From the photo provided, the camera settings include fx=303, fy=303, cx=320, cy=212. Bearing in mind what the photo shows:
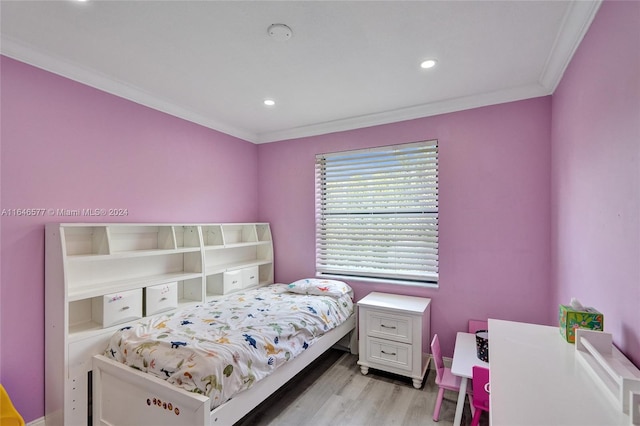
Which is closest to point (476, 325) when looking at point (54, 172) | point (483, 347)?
point (483, 347)

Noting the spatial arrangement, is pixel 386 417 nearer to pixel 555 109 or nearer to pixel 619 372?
pixel 619 372

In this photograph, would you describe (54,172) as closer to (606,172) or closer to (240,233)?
(240,233)

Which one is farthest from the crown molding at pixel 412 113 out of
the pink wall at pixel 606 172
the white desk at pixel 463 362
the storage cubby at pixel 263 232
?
the white desk at pixel 463 362

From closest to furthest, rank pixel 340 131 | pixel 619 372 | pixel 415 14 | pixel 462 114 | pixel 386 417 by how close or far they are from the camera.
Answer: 1. pixel 619 372
2. pixel 415 14
3. pixel 386 417
4. pixel 462 114
5. pixel 340 131

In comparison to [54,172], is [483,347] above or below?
below

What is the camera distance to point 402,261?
Answer: 3141 millimetres

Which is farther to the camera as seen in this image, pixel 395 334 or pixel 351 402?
pixel 395 334

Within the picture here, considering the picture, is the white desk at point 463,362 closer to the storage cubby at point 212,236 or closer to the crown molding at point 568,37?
the crown molding at point 568,37

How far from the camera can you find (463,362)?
2107 millimetres

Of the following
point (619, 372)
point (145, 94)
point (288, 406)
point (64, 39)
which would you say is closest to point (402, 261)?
point (288, 406)

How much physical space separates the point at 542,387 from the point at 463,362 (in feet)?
3.78

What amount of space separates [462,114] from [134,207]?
308cm

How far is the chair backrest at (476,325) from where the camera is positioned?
2.70 metres

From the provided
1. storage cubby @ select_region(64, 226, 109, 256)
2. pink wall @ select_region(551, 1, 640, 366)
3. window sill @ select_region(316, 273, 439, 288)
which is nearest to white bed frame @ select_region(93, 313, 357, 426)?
storage cubby @ select_region(64, 226, 109, 256)
